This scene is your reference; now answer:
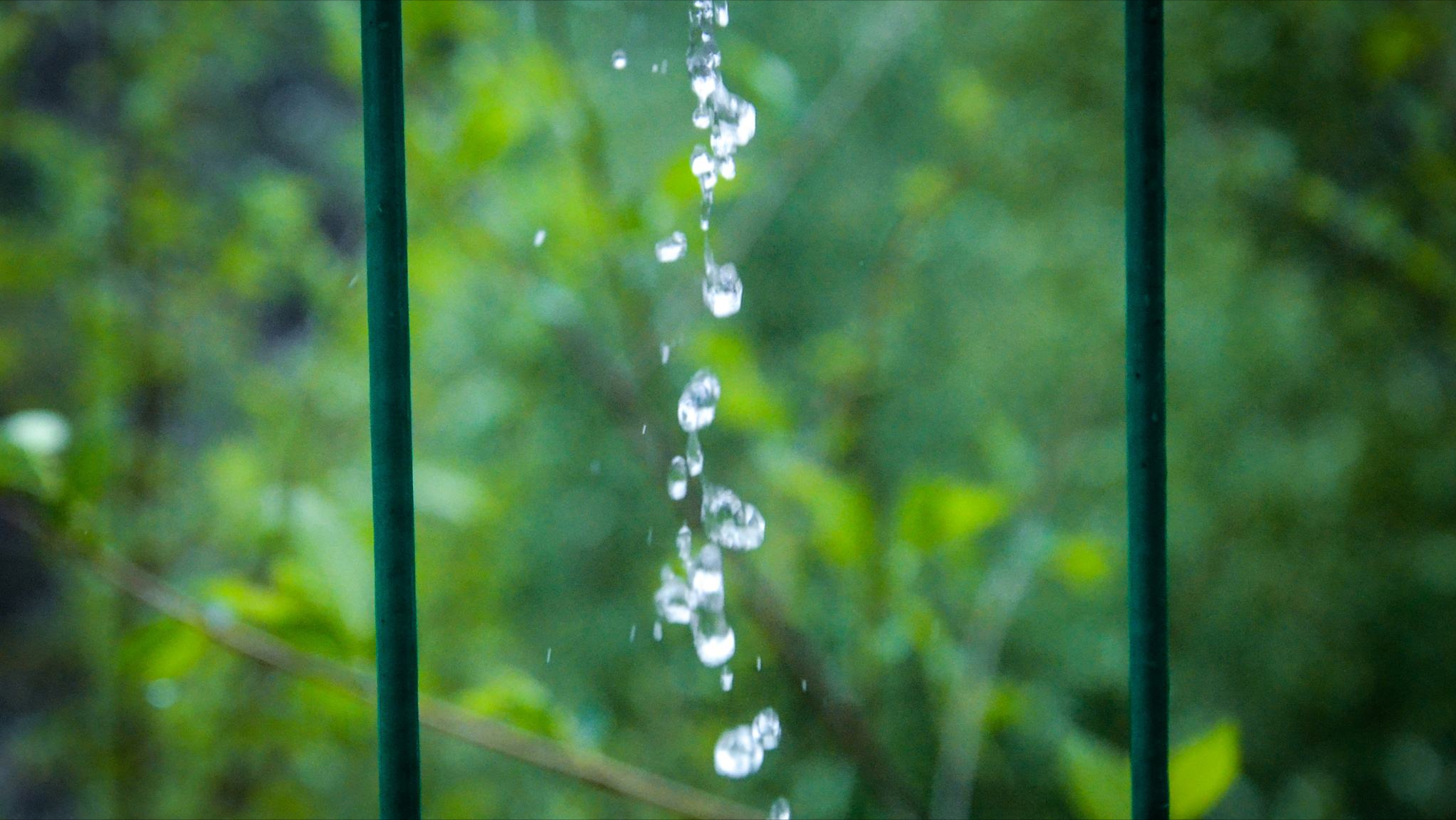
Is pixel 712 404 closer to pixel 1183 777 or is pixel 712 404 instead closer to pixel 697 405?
pixel 697 405

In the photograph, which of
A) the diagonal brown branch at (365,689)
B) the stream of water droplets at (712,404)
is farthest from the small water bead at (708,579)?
the diagonal brown branch at (365,689)

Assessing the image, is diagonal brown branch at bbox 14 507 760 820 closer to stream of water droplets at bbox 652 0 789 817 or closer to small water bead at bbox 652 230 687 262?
stream of water droplets at bbox 652 0 789 817

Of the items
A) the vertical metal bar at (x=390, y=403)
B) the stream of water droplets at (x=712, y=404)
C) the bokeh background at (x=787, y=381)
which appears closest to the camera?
the vertical metal bar at (x=390, y=403)

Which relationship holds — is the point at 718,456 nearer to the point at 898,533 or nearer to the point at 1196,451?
the point at 1196,451

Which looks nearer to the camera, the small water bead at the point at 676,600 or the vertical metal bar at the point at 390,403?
the vertical metal bar at the point at 390,403

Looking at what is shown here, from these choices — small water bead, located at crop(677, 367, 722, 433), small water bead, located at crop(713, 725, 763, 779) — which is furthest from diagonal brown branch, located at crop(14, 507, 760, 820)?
small water bead, located at crop(677, 367, 722, 433)

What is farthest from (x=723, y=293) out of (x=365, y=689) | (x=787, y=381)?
(x=787, y=381)

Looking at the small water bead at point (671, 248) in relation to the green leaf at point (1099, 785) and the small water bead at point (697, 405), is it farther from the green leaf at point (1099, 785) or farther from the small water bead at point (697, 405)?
the green leaf at point (1099, 785)
